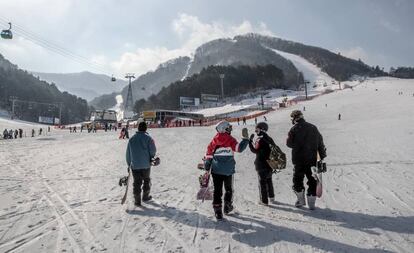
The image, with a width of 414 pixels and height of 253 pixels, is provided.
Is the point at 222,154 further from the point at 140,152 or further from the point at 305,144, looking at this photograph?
the point at 140,152

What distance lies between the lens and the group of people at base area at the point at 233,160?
6984 mm

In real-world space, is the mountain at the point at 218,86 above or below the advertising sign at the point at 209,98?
above

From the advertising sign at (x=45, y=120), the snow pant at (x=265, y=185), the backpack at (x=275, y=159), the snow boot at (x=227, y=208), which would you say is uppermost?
the advertising sign at (x=45, y=120)

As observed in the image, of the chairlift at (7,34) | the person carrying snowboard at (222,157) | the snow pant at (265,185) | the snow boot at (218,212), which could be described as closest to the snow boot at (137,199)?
the person carrying snowboard at (222,157)

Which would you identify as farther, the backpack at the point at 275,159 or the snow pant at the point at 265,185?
the snow pant at the point at 265,185

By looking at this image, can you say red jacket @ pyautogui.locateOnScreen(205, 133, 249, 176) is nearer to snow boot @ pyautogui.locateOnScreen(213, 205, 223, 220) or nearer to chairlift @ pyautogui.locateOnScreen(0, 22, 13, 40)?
snow boot @ pyautogui.locateOnScreen(213, 205, 223, 220)

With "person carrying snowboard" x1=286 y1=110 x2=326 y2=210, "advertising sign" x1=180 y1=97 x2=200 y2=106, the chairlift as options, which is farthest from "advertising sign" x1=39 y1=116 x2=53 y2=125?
"person carrying snowboard" x1=286 y1=110 x2=326 y2=210

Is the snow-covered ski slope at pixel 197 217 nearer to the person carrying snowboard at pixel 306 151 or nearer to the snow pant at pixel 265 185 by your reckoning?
the snow pant at pixel 265 185

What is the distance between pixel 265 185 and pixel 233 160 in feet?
4.23

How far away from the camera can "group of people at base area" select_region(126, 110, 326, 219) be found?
6984 mm

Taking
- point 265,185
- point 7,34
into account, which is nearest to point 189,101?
point 7,34

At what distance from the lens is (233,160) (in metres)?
7.03

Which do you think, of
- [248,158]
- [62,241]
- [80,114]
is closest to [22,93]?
[80,114]

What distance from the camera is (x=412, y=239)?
18.5 feet
